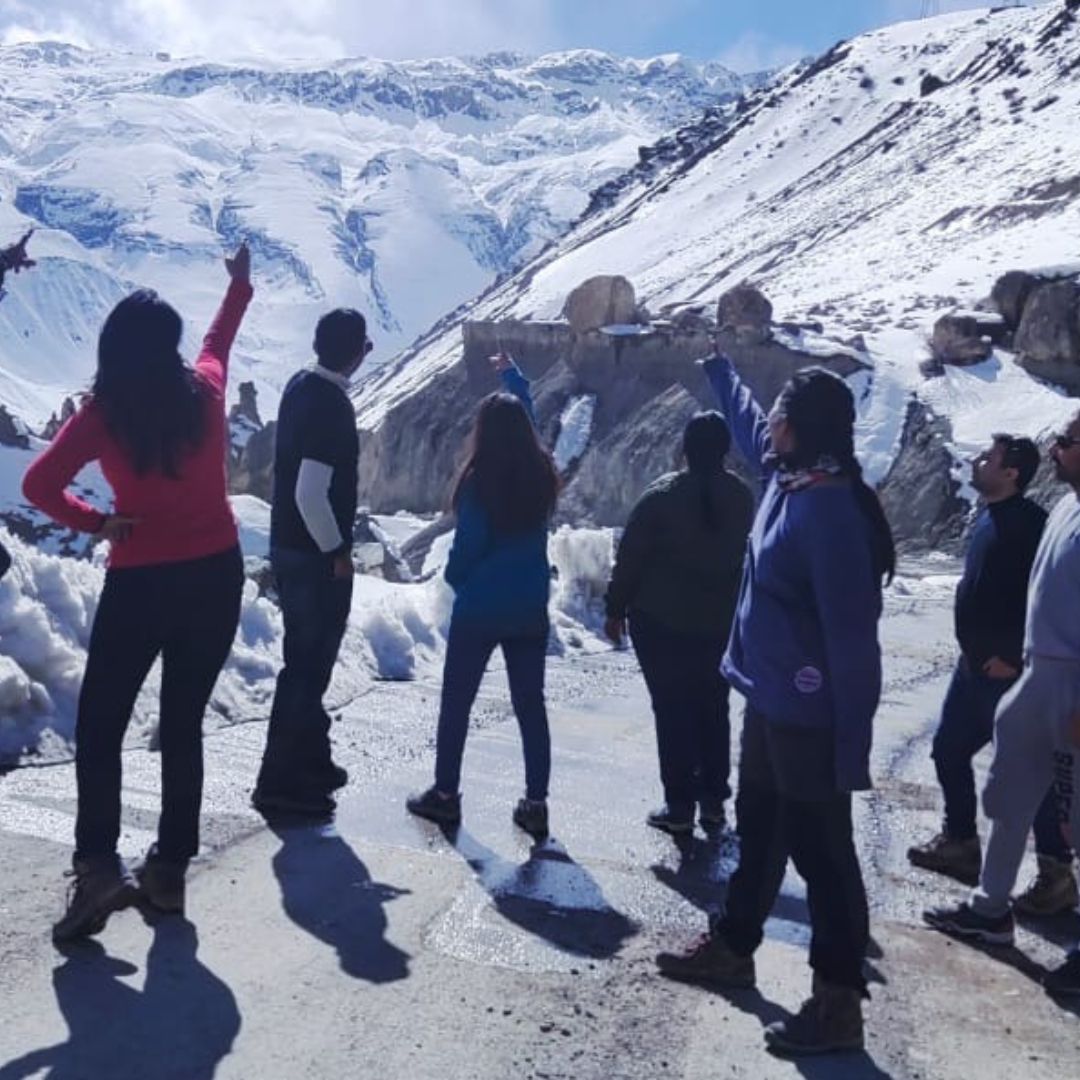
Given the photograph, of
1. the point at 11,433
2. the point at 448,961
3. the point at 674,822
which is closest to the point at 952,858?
the point at 674,822

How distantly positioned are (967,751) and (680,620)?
119cm

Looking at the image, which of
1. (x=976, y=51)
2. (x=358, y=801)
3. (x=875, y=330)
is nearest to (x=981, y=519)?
(x=358, y=801)

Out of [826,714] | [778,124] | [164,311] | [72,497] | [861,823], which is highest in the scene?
[778,124]

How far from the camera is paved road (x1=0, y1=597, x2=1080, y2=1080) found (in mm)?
4141

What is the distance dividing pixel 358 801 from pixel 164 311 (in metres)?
2.45

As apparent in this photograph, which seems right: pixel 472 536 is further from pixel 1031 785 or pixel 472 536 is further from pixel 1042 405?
pixel 1042 405

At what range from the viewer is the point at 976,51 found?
10175 centimetres

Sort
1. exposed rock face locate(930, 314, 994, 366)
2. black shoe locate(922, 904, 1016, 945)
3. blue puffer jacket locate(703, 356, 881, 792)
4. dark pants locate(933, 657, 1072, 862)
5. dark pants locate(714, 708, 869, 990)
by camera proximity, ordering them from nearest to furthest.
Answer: blue puffer jacket locate(703, 356, 881, 792), dark pants locate(714, 708, 869, 990), black shoe locate(922, 904, 1016, 945), dark pants locate(933, 657, 1072, 862), exposed rock face locate(930, 314, 994, 366)

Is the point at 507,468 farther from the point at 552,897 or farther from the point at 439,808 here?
the point at 552,897

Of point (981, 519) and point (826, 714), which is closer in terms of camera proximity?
point (826, 714)

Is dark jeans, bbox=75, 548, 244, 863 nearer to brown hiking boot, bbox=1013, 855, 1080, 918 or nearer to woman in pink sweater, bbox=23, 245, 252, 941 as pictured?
woman in pink sweater, bbox=23, 245, 252, 941

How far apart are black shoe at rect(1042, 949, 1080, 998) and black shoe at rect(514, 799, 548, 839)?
6.63 ft

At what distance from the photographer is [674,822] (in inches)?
252

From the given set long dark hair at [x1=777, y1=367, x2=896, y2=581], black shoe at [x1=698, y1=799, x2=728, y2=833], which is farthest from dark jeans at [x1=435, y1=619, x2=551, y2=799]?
long dark hair at [x1=777, y1=367, x2=896, y2=581]
